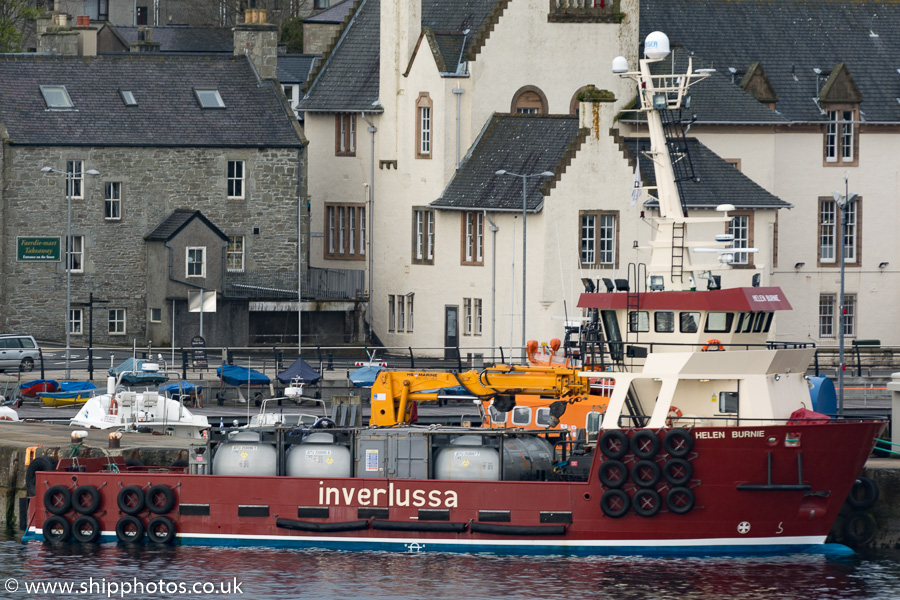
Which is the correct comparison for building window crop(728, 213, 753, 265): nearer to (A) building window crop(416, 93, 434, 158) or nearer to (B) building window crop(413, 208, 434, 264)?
(B) building window crop(413, 208, 434, 264)

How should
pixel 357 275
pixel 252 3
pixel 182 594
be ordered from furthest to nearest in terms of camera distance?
1. pixel 252 3
2. pixel 357 275
3. pixel 182 594

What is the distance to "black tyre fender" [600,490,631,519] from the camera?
37.6m

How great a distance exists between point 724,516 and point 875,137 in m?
38.1

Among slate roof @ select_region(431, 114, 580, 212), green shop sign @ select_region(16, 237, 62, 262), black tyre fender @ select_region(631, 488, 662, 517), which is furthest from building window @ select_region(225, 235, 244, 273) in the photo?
black tyre fender @ select_region(631, 488, 662, 517)

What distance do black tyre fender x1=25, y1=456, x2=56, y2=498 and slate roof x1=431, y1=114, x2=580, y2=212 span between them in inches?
1093

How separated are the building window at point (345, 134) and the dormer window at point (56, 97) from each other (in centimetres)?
1027

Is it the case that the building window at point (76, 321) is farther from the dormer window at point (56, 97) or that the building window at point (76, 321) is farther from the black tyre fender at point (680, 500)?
the black tyre fender at point (680, 500)

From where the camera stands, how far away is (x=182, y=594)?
35.4 m

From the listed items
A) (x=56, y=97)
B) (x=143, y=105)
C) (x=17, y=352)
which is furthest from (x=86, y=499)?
(x=143, y=105)

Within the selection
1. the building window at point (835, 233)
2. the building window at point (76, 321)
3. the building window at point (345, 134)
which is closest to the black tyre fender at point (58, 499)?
the building window at point (76, 321)

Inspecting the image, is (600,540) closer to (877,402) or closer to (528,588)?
(528,588)

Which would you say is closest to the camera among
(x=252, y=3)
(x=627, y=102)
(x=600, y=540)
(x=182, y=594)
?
(x=182, y=594)

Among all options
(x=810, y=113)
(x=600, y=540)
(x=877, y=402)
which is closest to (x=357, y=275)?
(x=810, y=113)

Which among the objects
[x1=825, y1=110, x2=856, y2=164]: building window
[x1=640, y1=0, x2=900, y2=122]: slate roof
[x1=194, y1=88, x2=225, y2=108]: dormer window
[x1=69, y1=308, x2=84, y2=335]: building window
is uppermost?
[x1=640, y1=0, x2=900, y2=122]: slate roof
